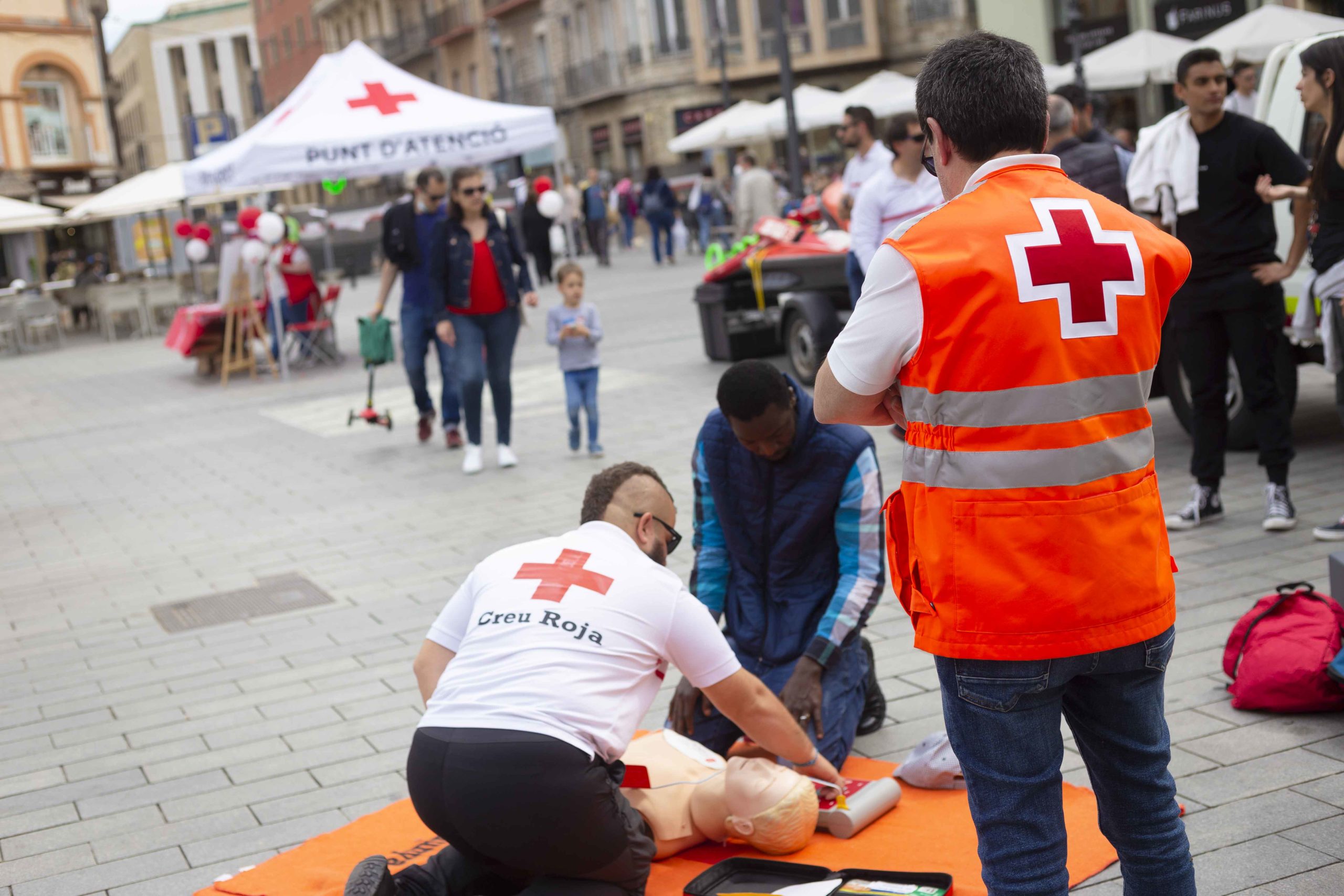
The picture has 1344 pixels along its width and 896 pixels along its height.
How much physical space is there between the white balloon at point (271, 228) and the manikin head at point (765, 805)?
41.3 feet

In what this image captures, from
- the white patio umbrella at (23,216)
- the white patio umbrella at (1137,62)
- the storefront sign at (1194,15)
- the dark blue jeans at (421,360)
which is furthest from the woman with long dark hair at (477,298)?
the storefront sign at (1194,15)

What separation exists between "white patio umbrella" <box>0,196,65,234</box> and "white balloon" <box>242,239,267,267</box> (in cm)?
1052

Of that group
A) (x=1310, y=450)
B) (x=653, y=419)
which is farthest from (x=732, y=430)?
(x=653, y=419)

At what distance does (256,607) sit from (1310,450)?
5502mm

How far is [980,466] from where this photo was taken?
219 cm

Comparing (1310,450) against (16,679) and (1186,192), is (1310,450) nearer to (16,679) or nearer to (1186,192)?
(1186,192)

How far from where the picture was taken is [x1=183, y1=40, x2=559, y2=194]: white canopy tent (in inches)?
564

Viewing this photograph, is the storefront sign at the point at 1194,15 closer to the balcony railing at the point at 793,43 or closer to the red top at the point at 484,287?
the balcony railing at the point at 793,43

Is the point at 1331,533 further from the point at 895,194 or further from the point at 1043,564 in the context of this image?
the point at 1043,564

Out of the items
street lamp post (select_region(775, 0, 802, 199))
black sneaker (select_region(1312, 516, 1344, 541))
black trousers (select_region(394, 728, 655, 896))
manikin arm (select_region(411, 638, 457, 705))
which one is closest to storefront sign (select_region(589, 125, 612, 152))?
street lamp post (select_region(775, 0, 802, 199))

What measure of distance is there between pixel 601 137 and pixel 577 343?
41591 mm

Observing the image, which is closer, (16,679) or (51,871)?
(51,871)

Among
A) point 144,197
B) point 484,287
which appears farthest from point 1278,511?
point 144,197

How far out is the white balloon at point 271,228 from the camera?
1502 cm
